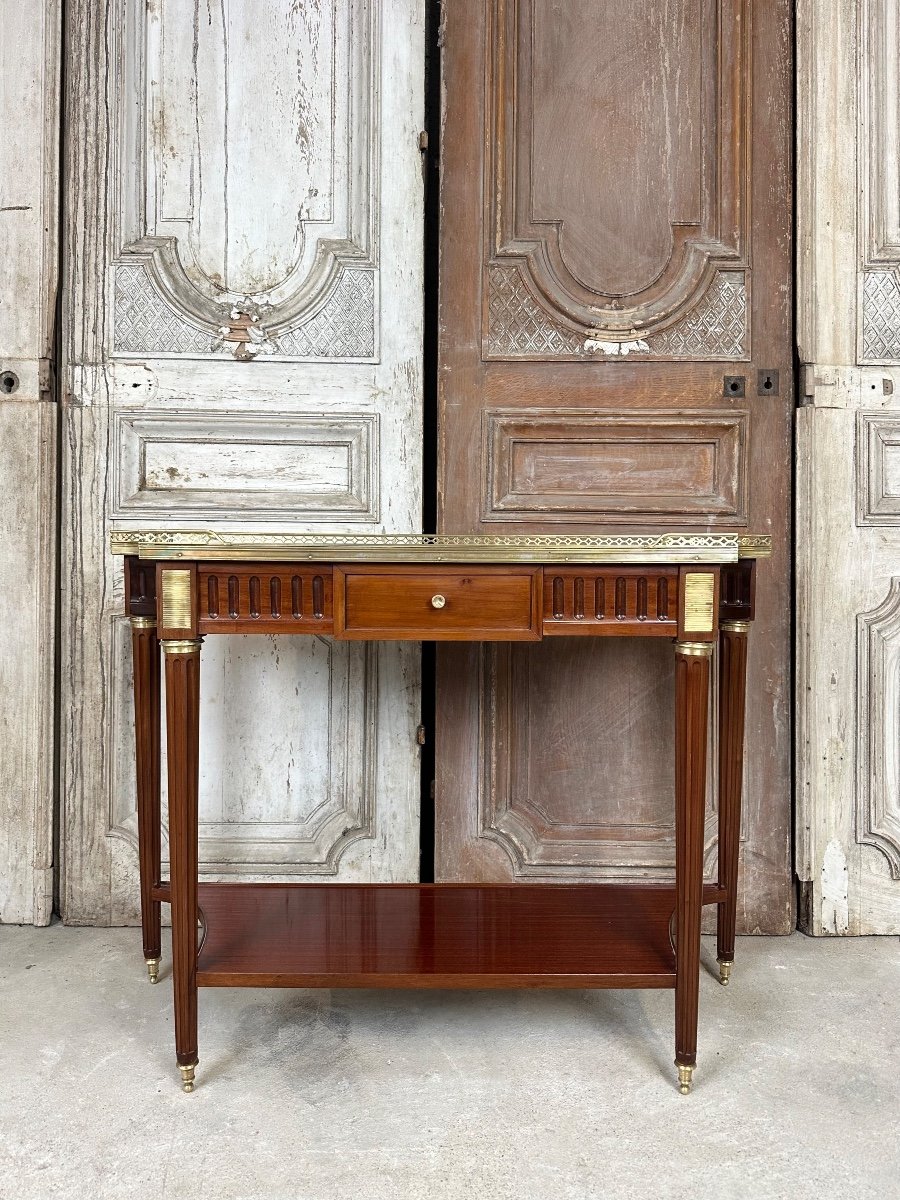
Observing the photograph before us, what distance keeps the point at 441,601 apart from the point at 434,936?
762 millimetres

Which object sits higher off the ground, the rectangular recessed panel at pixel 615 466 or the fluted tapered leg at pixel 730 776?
the rectangular recessed panel at pixel 615 466

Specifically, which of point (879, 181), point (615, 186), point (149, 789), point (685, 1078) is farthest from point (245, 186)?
point (685, 1078)

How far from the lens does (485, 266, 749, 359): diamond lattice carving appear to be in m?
2.40

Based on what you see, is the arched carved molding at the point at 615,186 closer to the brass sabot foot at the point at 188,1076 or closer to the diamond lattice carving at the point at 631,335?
the diamond lattice carving at the point at 631,335

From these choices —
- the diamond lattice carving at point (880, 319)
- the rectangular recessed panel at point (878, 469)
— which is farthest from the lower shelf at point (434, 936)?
the diamond lattice carving at point (880, 319)

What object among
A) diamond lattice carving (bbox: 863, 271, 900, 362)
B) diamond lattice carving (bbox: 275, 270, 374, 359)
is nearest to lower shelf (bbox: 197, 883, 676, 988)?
diamond lattice carving (bbox: 275, 270, 374, 359)

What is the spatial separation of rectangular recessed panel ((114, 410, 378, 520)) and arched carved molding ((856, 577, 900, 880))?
138 cm

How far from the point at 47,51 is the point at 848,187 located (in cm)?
214

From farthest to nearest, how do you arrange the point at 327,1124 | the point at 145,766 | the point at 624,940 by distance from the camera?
the point at 145,766
the point at 624,940
the point at 327,1124

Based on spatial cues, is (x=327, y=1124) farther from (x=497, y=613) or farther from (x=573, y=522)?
(x=573, y=522)

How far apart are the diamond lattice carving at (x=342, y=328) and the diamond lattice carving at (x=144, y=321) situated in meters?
0.25

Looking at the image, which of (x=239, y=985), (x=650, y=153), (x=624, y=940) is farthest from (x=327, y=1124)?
(x=650, y=153)

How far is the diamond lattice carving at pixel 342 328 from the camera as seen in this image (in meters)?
2.40

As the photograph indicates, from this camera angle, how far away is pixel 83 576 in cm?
241
